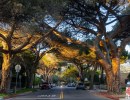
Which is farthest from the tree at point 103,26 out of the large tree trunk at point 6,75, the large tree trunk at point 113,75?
the large tree trunk at point 6,75

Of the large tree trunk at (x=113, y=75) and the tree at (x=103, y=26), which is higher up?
the tree at (x=103, y=26)

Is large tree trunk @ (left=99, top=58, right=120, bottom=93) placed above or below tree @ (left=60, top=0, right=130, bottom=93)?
below

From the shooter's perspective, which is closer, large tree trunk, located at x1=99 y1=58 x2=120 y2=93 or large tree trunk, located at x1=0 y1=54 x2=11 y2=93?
large tree trunk, located at x1=0 y1=54 x2=11 y2=93

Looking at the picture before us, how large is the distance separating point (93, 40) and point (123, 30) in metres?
4.33

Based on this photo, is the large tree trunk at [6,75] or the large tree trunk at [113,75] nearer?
the large tree trunk at [6,75]

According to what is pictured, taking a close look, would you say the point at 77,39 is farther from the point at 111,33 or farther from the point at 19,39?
the point at 19,39

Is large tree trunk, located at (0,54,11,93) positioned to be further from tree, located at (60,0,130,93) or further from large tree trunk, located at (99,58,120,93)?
large tree trunk, located at (99,58,120,93)

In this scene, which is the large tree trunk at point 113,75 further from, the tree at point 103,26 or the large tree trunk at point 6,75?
the large tree trunk at point 6,75

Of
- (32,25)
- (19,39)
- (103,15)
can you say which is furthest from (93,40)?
(32,25)

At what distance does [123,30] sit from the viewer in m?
46.2

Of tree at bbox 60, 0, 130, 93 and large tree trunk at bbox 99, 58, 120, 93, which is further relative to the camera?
large tree trunk at bbox 99, 58, 120, 93

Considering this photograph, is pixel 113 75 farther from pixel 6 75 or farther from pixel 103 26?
pixel 6 75

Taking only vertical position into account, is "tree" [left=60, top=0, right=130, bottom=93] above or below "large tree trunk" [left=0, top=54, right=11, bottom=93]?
above

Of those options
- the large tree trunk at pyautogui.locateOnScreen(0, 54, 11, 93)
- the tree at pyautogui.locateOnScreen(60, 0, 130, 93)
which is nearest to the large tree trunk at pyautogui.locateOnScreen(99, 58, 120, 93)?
the tree at pyautogui.locateOnScreen(60, 0, 130, 93)
